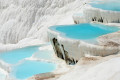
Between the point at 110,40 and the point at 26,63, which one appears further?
the point at 26,63

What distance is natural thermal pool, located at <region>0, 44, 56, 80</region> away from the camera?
9.30 meters

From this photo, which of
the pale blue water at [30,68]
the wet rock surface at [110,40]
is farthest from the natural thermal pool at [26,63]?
the wet rock surface at [110,40]

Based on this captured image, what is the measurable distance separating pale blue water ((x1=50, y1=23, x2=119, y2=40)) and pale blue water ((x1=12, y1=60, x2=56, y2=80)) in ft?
4.60

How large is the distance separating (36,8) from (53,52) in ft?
44.7

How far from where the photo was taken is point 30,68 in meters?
9.66

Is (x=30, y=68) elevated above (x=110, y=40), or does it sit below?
below

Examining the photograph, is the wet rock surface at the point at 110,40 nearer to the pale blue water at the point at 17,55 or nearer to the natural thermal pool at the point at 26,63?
the natural thermal pool at the point at 26,63

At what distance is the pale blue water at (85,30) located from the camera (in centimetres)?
1009

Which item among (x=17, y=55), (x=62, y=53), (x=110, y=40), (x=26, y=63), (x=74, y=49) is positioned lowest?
(x=17, y=55)

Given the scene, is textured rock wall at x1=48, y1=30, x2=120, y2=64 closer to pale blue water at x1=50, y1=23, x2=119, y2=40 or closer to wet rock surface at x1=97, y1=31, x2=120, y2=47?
wet rock surface at x1=97, y1=31, x2=120, y2=47

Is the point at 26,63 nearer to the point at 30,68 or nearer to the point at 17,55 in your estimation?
the point at 30,68

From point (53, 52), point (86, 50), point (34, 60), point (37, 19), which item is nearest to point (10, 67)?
point (34, 60)

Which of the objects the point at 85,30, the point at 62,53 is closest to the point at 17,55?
the point at 62,53

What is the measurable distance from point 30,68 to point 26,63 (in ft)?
2.21
